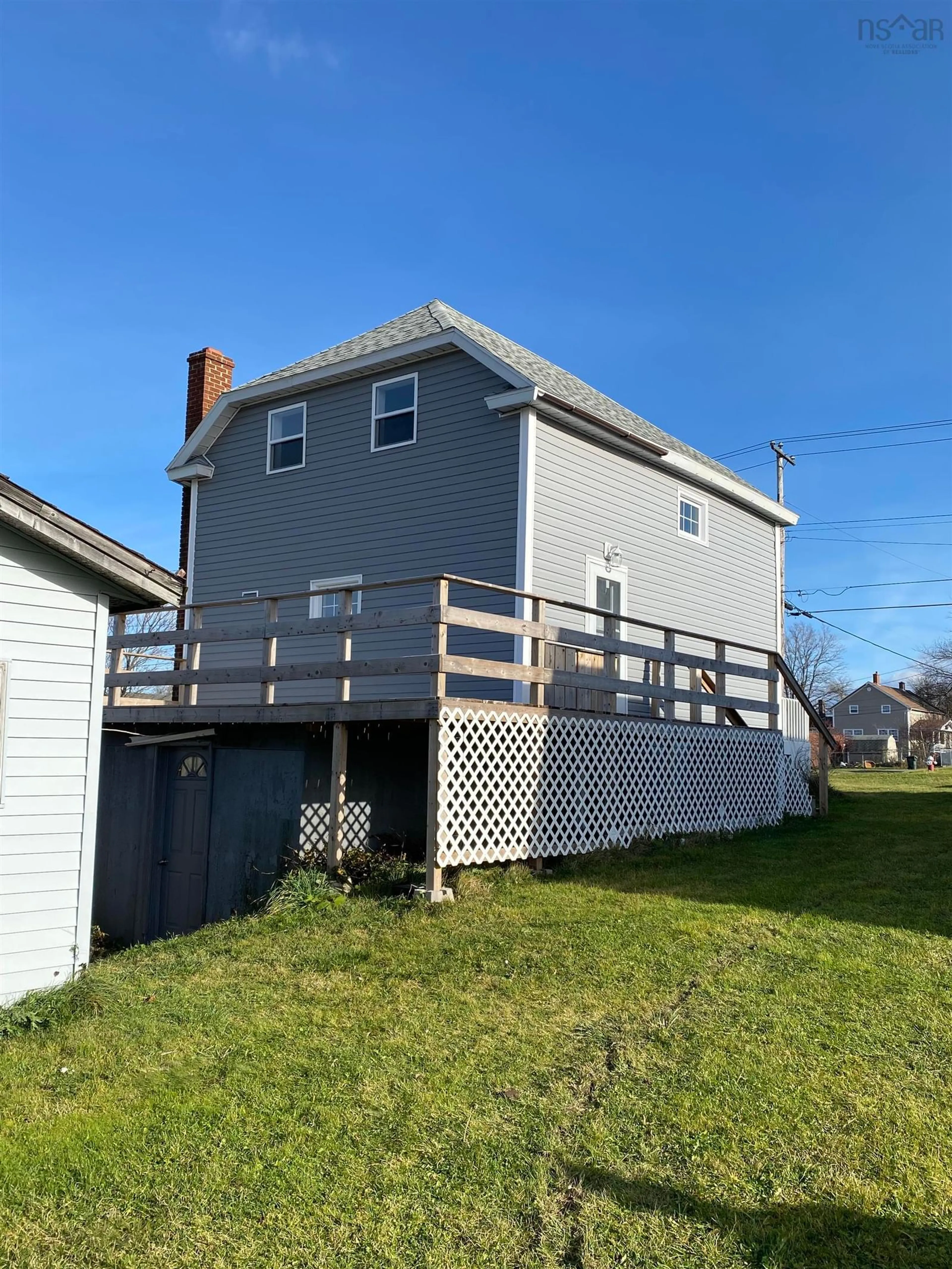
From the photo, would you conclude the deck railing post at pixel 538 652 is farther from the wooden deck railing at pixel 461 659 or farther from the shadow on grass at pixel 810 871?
the shadow on grass at pixel 810 871

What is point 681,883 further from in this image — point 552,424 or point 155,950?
point 552,424

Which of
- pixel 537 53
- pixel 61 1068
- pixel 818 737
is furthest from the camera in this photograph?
pixel 818 737

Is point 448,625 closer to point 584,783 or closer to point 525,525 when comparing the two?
point 584,783

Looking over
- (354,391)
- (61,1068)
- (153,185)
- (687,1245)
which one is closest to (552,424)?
(354,391)

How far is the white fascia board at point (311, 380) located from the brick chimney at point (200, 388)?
64 centimetres

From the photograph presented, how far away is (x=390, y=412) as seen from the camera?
14.7 metres

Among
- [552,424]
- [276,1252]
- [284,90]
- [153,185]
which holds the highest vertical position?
[284,90]

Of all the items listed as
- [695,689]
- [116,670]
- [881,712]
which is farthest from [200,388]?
[881,712]

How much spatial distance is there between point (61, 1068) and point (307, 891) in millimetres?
3530

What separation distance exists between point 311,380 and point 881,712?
76.4 meters

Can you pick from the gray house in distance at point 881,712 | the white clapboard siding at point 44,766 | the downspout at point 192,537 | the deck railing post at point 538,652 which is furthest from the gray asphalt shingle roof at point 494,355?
the gray house in distance at point 881,712

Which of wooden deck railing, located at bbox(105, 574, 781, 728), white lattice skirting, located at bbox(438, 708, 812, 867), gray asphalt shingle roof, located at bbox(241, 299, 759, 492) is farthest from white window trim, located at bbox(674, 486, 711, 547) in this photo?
white lattice skirting, located at bbox(438, 708, 812, 867)

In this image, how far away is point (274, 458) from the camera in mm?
16188

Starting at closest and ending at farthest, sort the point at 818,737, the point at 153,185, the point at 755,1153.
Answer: the point at 755,1153, the point at 153,185, the point at 818,737
